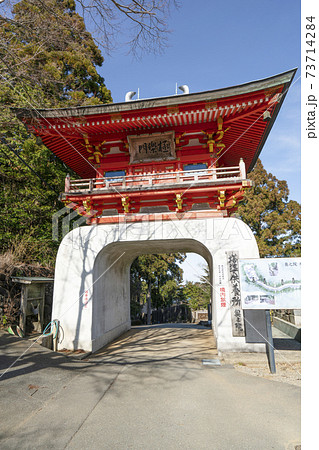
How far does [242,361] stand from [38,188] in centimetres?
1306

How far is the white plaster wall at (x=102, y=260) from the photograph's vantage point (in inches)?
327

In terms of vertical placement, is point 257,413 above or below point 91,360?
above

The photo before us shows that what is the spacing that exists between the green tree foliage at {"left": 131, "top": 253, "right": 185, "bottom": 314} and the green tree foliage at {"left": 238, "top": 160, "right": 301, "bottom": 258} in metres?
9.51

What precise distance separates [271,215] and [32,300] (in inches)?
765

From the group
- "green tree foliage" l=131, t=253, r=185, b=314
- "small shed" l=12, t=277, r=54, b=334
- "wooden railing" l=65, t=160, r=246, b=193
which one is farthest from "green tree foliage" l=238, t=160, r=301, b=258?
"small shed" l=12, t=277, r=54, b=334

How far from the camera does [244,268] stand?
6871 mm

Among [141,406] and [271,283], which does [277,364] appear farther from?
[141,406]

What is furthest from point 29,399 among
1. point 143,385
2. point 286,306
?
point 286,306

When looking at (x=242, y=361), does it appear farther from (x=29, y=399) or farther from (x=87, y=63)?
(x=87, y=63)

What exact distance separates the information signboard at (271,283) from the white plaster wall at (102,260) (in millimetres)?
1374

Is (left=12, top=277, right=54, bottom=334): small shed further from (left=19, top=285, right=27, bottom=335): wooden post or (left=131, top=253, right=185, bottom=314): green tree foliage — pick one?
(left=131, top=253, right=185, bottom=314): green tree foliage

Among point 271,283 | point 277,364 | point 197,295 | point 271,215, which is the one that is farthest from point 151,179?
point 197,295

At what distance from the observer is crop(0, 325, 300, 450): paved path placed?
3498 millimetres

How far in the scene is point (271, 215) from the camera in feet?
70.4
